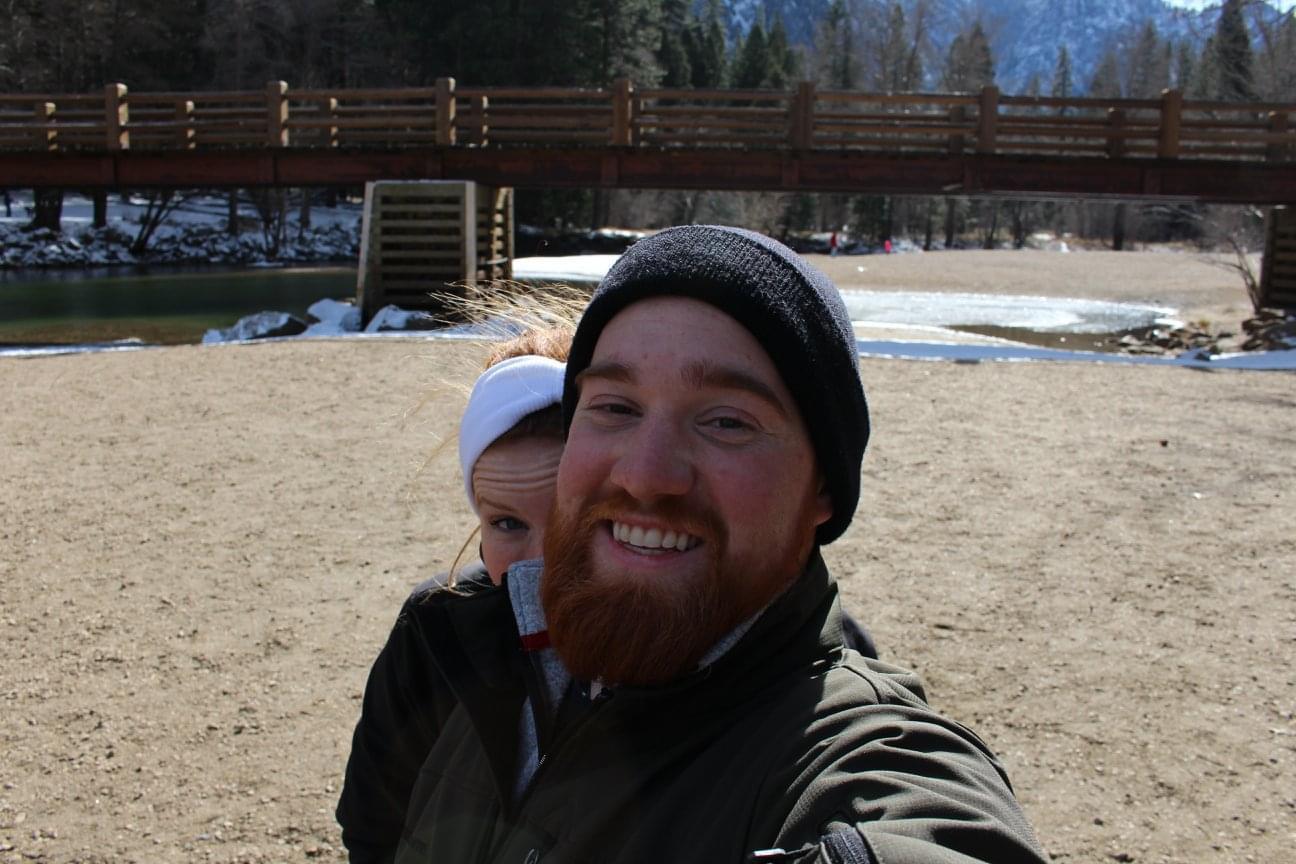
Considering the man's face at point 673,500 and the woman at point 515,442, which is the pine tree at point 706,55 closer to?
the woman at point 515,442

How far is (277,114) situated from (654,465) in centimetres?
1970

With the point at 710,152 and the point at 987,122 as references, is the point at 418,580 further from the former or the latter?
the point at 987,122

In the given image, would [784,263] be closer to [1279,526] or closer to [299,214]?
[1279,526]

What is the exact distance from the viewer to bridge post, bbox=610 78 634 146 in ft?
61.6

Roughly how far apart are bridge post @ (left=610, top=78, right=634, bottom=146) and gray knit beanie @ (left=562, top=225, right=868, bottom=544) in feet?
59.2

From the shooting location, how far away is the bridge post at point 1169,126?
1755cm

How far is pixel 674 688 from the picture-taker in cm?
135

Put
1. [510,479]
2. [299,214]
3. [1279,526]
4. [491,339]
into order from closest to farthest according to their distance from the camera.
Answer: [510,479] → [491,339] → [1279,526] → [299,214]

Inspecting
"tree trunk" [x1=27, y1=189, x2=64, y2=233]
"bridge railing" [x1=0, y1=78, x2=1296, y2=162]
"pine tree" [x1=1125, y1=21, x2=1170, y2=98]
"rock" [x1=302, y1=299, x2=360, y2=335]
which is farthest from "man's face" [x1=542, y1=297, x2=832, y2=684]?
"pine tree" [x1=1125, y1=21, x2=1170, y2=98]

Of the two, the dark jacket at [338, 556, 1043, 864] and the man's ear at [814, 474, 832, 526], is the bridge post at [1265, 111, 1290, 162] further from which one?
the dark jacket at [338, 556, 1043, 864]

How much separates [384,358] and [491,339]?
11.1 meters

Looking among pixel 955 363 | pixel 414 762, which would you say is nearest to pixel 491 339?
pixel 414 762

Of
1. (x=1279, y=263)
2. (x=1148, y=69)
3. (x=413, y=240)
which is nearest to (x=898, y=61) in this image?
(x=1148, y=69)

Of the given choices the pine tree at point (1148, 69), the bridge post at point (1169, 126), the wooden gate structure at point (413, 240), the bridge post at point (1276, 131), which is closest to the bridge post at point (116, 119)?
the wooden gate structure at point (413, 240)
